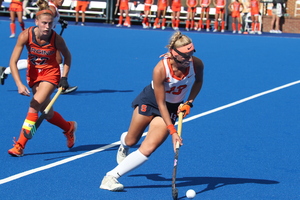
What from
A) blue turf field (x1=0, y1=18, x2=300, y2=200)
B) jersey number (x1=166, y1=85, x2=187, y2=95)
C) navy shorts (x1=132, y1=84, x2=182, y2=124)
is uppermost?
jersey number (x1=166, y1=85, x2=187, y2=95)

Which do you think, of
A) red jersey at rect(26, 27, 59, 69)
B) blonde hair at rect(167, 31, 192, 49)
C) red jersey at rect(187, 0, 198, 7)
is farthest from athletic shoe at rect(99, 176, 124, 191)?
red jersey at rect(187, 0, 198, 7)

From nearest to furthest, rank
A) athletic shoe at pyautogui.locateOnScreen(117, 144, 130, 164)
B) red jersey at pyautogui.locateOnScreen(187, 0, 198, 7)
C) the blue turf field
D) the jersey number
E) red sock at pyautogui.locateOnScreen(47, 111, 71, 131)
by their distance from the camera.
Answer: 1. the jersey number
2. the blue turf field
3. athletic shoe at pyautogui.locateOnScreen(117, 144, 130, 164)
4. red sock at pyautogui.locateOnScreen(47, 111, 71, 131)
5. red jersey at pyautogui.locateOnScreen(187, 0, 198, 7)

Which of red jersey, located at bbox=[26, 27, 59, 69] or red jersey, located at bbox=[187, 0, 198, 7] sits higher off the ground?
red jersey, located at bbox=[26, 27, 59, 69]

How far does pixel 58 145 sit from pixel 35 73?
1.01 m

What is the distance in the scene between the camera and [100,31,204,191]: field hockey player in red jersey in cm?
516

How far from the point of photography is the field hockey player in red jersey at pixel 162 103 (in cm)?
516

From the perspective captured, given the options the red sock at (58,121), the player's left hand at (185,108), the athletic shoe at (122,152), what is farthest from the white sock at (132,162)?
the red sock at (58,121)

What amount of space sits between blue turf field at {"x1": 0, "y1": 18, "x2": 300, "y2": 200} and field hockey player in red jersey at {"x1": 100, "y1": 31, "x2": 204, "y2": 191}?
32cm

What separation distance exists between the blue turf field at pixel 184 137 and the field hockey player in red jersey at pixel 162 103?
1.04ft

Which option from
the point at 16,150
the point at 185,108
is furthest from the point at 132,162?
the point at 16,150

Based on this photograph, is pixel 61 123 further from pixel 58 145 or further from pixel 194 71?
pixel 194 71

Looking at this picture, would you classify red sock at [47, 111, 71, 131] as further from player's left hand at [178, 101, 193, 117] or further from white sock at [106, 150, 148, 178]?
player's left hand at [178, 101, 193, 117]

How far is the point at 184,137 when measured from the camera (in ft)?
25.3

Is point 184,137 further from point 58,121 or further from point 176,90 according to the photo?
point 176,90
